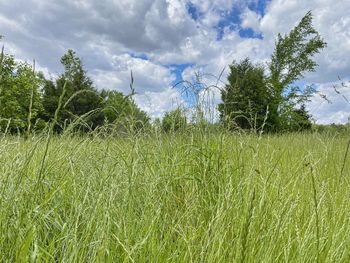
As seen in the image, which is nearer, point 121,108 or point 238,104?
point 121,108

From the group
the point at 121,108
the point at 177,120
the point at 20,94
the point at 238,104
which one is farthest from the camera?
the point at 20,94

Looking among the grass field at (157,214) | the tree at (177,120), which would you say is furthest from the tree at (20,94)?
the tree at (177,120)

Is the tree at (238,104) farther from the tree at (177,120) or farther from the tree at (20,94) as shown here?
the tree at (20,94)

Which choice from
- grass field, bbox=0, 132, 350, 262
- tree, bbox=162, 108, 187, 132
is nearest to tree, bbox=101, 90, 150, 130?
grass field, bbox=0, 132, 350, 262

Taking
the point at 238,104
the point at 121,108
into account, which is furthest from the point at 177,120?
the point at 121,108

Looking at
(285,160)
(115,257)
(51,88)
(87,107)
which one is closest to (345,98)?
(285,160)

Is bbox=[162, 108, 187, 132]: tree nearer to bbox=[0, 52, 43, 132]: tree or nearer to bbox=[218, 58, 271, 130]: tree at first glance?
bbox=[218, 58, 271, 130]: tree

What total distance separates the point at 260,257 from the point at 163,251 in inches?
15.3

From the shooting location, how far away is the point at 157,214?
54.1 inches

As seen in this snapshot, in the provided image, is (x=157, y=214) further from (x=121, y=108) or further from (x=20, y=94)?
(x=20, y=94)

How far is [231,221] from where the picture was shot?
58.1 inches

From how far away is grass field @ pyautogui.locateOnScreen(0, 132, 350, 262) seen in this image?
1120mm

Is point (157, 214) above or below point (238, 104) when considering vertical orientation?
below

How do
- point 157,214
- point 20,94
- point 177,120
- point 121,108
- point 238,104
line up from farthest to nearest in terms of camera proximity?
1. point 20,94
2. point 238,104
3. point 177,120
4. point 121,108
5. point 157,214
